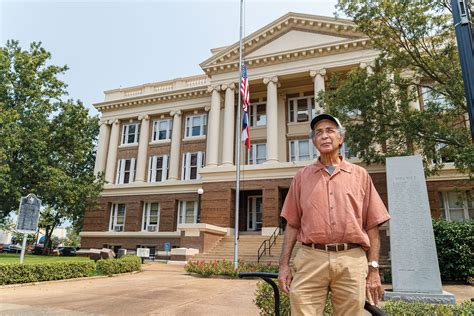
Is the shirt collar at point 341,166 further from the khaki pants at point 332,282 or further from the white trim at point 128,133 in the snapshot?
the white trim at point 128,133

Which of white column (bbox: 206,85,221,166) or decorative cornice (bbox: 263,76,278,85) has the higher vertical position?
decorative cornice (bbox: 263,76,278,85)

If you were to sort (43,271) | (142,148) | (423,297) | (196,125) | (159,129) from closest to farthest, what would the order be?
(423,297)
(43,271)
(196,125)
(142,148)
(159,129)

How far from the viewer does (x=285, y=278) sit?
9.40 feet

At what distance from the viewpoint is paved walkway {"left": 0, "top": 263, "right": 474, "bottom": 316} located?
6.96 metres

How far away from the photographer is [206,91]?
29.2 metres

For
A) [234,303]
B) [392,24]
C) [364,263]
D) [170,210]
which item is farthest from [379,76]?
[170,210]

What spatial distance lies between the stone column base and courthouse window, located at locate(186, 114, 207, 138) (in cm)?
2379

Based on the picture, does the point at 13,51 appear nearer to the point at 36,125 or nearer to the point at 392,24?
the point at 36,125

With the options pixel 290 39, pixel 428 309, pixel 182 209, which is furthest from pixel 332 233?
pixel 182 209

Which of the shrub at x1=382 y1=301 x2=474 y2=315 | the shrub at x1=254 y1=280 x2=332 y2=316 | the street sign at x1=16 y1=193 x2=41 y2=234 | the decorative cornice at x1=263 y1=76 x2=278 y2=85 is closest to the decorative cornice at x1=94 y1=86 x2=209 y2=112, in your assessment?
the decorative cornice at x1=263 y1=76 x2=278 y2=85

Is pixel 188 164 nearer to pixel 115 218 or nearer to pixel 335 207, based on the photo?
pixel 115 218

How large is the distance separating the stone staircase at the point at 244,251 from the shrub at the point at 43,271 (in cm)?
707

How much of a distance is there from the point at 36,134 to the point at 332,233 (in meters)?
23.3

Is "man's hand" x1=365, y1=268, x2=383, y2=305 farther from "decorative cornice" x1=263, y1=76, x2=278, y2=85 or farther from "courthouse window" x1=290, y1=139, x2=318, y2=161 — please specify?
"decorative cornice" x1=263, y1=76, x2=278, y2=85
